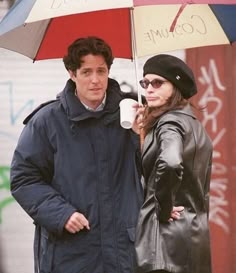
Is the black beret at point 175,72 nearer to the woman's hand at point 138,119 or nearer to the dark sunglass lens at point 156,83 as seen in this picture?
the dark sunglass lens at point 156,83

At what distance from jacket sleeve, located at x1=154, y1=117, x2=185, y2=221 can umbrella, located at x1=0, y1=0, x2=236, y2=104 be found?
79cm

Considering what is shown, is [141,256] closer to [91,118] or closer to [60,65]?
[91,118]

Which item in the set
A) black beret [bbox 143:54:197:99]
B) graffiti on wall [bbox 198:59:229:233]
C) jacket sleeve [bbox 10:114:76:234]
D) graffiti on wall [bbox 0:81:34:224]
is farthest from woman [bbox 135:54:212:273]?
graffiti on wall [bbox 0:81:34:224]

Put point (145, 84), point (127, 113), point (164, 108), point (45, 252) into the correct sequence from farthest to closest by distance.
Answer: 1. point (45, 252)
2. point (127, 113)
3. point (145, 84)
4. point (164, 108)

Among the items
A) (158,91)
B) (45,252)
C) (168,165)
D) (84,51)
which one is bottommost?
(45,252)

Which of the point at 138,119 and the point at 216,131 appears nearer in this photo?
the point at 138,119

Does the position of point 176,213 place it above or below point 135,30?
below

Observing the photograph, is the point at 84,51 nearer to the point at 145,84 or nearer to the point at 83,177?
the point at 145,84

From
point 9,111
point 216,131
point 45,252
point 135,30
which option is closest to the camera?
point 45,252

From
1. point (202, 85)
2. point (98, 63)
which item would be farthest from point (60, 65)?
point (98, 63)

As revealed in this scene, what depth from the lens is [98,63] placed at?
438 centimetres

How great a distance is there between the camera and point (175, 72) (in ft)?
13.4

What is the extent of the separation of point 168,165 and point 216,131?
291 centimetres

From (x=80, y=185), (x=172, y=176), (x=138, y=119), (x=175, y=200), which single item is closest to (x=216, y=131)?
(x=138, y=119)
